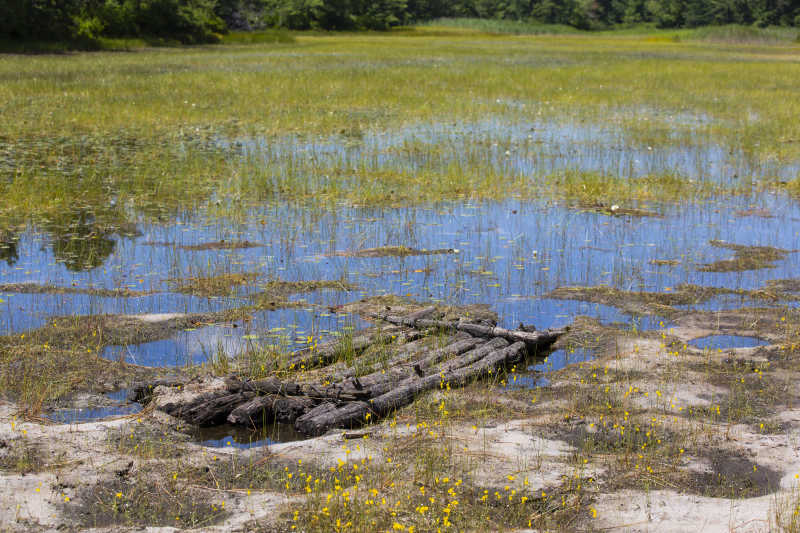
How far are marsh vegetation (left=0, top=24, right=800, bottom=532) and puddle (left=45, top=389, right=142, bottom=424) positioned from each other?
24 millimetres

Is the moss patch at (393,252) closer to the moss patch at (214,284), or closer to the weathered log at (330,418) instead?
the moss patch at (214,284)

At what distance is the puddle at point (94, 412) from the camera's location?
6.45m

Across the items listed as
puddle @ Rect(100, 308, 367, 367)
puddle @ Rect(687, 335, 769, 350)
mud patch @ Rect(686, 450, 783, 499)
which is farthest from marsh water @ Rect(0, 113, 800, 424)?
mud patch @ Rect(686, 450, 783, 499)

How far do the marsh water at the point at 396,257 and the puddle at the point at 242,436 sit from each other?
0.27 ft

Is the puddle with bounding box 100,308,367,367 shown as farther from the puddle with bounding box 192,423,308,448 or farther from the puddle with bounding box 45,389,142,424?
the puddle with bounding box 192,423,308,448

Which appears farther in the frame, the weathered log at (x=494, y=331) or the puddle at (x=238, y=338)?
the weathered log at (x=494, y=331)

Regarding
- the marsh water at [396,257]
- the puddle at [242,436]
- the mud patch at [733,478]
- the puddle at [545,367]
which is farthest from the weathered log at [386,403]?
the mud patch at [733,478]

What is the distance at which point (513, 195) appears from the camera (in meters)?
14.7

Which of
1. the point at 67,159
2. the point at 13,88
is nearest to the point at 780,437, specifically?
the point at 67,159

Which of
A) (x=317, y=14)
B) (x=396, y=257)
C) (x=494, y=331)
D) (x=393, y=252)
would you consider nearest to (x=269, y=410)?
(x=494, y=331)

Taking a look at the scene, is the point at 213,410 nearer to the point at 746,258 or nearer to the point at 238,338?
the point at 238,338

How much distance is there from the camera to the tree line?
49906 millimetres

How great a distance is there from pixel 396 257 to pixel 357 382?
437 centimetres

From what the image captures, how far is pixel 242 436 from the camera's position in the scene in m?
6.40
